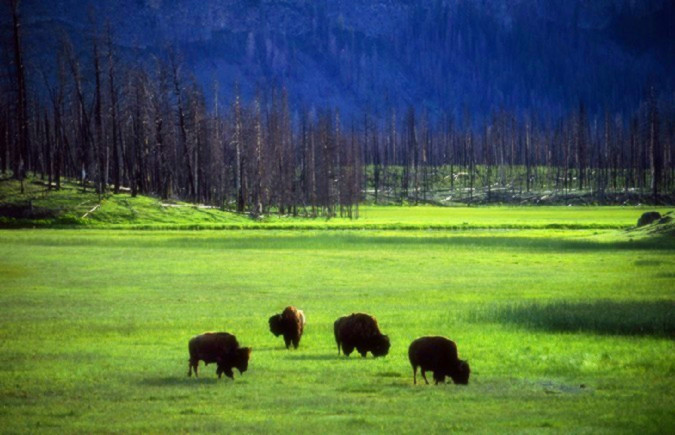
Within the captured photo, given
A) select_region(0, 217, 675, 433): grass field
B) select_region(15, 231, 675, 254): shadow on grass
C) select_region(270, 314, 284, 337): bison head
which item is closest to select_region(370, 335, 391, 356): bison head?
Result: select_region(0, 217, 675, 433): grass field

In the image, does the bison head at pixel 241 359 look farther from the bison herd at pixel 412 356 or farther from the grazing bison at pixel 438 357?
the grazing bison at pixel 438 357

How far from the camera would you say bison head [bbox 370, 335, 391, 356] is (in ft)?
75.1

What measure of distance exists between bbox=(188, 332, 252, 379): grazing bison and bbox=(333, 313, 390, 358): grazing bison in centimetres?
333

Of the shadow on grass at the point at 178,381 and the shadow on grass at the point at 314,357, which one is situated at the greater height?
the shadow on grass at the point at 178,381

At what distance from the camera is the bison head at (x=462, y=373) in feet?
63.4

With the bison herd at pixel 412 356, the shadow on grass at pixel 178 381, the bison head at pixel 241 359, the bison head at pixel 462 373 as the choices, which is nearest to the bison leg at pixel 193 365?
the bison herd at pixel 412 356

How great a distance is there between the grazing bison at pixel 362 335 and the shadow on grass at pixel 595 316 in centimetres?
747

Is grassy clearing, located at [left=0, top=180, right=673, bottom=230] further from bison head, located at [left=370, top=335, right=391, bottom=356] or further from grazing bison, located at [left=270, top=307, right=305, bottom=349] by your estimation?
bison head, located at [left=370, top=335, right=391, bottom=356]

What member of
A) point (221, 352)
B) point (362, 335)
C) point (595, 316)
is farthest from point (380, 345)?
point (595, 316)

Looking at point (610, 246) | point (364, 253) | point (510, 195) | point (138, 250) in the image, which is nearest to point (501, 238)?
point (610, 246)

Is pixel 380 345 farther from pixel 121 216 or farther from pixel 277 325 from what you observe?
pixel 121 216

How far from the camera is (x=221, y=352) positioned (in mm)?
20281

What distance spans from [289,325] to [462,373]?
6234 mm

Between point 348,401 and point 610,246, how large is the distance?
162 feet
